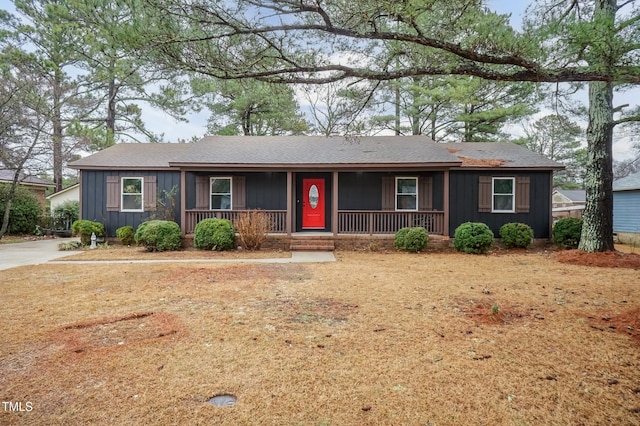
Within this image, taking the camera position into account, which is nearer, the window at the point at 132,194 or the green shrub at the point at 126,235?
the green shrub at the point at 126,235

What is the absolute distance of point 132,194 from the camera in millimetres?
11875

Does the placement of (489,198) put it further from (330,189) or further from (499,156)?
(330,189)

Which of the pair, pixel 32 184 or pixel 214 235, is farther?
pixel 32 184

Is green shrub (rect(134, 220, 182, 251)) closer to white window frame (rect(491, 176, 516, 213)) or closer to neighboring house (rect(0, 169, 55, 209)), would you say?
white window frame (rect(491, 176, 516, 213))

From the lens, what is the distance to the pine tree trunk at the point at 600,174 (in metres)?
8.87

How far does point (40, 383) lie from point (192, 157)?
30.5 feet

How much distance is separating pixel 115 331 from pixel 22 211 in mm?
14364

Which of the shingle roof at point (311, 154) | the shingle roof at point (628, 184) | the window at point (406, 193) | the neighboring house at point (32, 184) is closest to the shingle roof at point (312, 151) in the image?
the shingle roof at point (311, 154)

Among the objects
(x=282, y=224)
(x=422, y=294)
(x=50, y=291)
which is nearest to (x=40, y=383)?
(x=50, y=291)

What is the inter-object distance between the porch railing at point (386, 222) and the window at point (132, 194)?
281 inches

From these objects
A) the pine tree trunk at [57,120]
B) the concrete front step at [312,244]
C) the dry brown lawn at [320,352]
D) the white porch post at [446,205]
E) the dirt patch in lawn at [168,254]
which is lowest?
the dry brown lawn at [320,352]

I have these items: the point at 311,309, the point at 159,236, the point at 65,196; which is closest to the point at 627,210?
the point at 311,309

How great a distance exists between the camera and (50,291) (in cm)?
524

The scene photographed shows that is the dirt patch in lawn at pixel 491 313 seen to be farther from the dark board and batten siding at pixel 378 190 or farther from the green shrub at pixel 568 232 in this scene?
the green shrub at pixel 568 232
